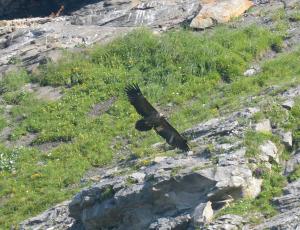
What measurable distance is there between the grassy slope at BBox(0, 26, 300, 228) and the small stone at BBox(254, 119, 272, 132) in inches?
99.2

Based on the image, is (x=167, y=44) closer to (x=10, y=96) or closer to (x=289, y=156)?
(x=10, y=96)

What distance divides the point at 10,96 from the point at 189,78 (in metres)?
4.99

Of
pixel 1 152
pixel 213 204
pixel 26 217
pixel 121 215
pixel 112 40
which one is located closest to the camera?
pixel 213 204

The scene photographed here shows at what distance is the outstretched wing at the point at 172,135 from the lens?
1755 cm

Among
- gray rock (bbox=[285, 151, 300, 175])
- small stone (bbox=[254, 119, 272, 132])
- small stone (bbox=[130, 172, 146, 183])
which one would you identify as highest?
small stone (bbox=[254, 119, 272, 132])

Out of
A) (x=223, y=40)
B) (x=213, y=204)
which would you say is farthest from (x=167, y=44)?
(x=213, y=204)

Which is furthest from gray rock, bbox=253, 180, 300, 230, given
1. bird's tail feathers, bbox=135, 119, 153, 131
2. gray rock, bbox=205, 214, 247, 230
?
bird's tail feathers, bbox=135, 119, 153, 131

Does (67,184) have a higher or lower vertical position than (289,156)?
lower

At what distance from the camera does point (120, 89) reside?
82.2 feet

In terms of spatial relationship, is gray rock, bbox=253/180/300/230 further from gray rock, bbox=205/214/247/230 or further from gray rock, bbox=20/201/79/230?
gray rock, bbox=20/201/79/230

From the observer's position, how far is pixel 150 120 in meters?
17.5

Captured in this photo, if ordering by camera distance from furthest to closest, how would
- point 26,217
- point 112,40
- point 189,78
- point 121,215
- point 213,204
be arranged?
1. point 112,40
2. point 189,78
3. point 26,217
4. point 121,215
5. point 213,204

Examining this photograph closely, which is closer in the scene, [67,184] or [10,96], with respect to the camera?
[67,184]

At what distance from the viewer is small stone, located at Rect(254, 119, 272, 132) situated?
17645 millimetres
